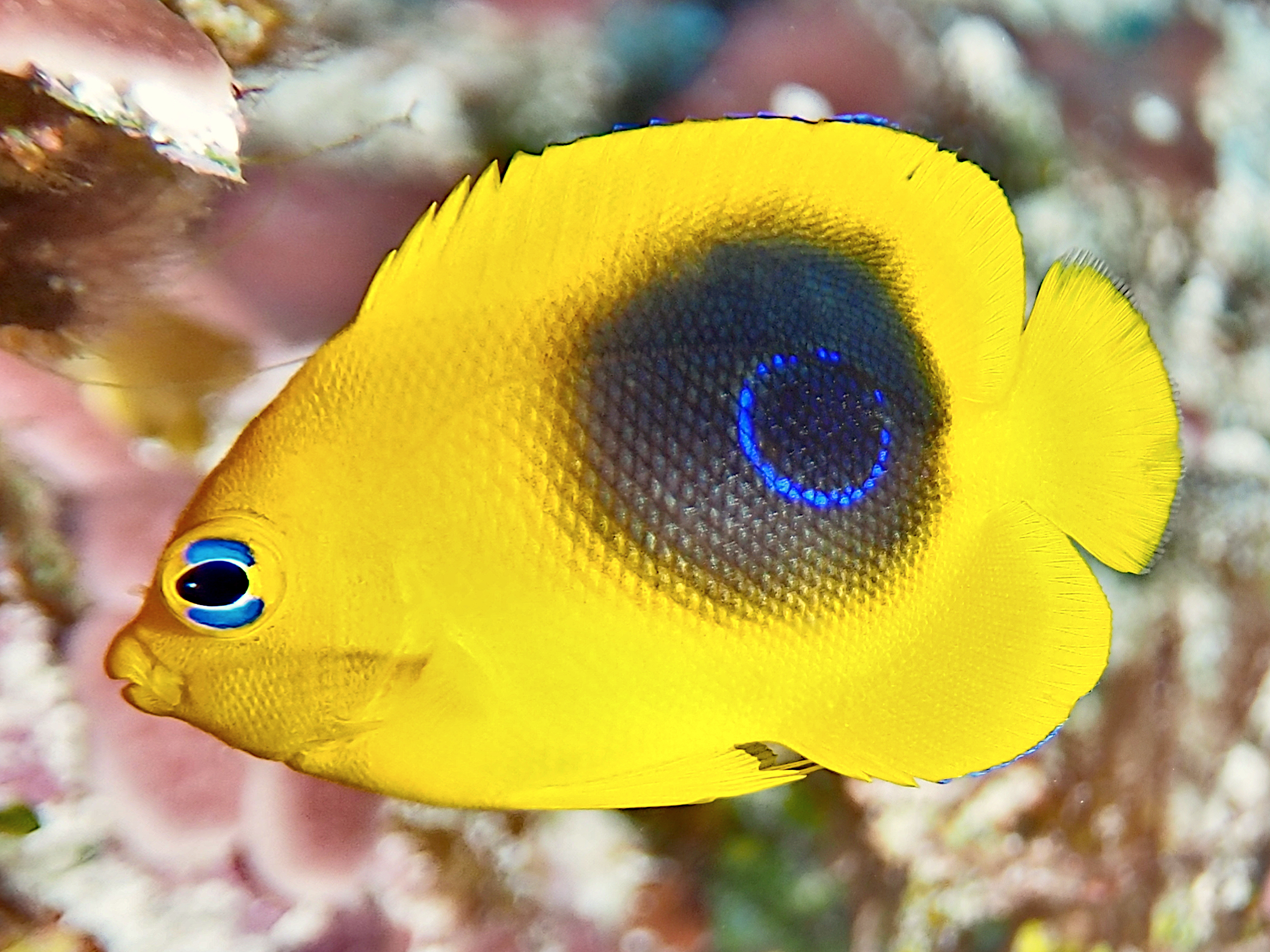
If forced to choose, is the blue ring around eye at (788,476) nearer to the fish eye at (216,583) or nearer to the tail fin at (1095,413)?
the tail fin at (1095,413)

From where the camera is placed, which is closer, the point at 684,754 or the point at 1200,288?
the point at 684,754

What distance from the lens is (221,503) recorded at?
1.89 ft

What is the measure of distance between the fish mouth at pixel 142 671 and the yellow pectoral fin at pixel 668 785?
0.77 ft

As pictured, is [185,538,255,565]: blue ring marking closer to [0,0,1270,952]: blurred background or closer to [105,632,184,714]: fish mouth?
[105,632,184,714]: fish mouth

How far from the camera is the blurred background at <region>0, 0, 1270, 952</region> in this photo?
785mm

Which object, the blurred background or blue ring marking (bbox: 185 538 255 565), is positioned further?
the blurred background

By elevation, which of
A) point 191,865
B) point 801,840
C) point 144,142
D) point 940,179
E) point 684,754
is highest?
point 144,142

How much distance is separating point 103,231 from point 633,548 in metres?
0.54

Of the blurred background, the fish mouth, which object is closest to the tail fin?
the blurred background

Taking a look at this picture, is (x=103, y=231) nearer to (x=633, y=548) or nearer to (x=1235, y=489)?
(x=633, y=548)

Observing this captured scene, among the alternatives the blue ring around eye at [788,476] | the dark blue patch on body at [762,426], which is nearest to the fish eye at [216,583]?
the dark blue patch on body at [762,426]

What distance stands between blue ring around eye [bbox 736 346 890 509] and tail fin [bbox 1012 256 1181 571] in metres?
0.14

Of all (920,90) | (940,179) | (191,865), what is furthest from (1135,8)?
(191,865)

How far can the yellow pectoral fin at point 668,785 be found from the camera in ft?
2.14
